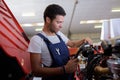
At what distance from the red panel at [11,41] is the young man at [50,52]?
0.13m

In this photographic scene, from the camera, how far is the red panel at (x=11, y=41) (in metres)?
1.48

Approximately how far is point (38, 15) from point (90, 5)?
7.63 feet

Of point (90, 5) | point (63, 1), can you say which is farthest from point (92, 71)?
point (90, 5)

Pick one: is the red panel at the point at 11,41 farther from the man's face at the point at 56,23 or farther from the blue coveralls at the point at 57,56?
the man's face at the point at 56,23

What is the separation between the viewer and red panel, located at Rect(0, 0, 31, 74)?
4.85ft

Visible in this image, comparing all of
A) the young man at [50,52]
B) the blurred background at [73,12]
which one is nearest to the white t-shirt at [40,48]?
the young man at [50,52]

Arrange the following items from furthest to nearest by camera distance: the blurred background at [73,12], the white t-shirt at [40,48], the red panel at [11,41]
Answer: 1. the blurred background at [73,12]
2. the white t-shirt at [40,48]
3. the red panel at [11,41]

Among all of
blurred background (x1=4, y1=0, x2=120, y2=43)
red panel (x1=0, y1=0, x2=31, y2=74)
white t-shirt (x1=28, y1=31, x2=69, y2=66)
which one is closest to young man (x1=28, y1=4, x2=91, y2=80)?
white t-shirt (x1=28, y1=31, x2=69, y2=66)

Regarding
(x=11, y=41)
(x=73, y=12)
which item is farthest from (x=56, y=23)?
(x=73, y=12)

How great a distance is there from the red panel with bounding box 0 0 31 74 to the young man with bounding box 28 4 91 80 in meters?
0.13

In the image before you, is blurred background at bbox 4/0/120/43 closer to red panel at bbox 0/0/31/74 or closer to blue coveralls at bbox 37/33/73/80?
red panel at bbox 0/0/31/74

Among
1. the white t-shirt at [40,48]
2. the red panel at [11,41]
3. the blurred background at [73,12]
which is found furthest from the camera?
the blurred background at [73,12]

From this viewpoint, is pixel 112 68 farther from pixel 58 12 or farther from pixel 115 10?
pixel 115 10

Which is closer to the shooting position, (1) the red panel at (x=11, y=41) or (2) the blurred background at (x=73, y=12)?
(1) the red panel at (x=11, y=41)
